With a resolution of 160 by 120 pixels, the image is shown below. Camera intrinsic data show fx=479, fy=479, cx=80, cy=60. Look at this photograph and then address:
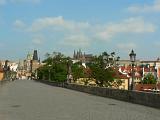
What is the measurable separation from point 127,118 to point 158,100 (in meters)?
8.17

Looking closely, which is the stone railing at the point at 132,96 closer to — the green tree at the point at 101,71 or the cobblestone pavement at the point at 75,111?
the cobblestone pavement at the point at 75,111

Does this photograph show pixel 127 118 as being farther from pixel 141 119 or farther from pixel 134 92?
pixel 134 92

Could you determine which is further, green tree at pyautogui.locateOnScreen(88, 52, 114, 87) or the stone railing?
green tree at pyautogui.locateOnScreen(88, 52, 114, 87)

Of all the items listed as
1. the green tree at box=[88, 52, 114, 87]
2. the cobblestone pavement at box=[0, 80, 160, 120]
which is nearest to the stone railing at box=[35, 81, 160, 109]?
the cobblestone pavement at box=[0, 80, 160, 120]

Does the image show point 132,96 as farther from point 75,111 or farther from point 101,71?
point 101,71

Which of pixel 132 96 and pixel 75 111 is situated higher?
pixel 132 96

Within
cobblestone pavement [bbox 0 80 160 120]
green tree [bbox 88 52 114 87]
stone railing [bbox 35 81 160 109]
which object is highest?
green tree [bbox 88 52 114 87]

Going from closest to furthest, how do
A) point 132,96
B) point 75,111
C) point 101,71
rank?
point 75,111 → point 132,96 → point 101,71

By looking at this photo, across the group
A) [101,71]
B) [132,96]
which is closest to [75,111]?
[132,96]

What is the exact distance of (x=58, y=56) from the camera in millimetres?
156000

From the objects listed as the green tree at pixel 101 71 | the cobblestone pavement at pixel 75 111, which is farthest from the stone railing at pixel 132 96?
the green tree at pixel 101 71

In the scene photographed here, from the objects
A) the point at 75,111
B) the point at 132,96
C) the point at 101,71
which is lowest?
the point at 75,111

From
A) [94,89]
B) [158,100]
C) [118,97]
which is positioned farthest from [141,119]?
[94,89]

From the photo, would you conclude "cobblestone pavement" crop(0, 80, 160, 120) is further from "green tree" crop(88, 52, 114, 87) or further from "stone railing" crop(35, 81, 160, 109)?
"green tree" crop(88, 52, 114, 87)
